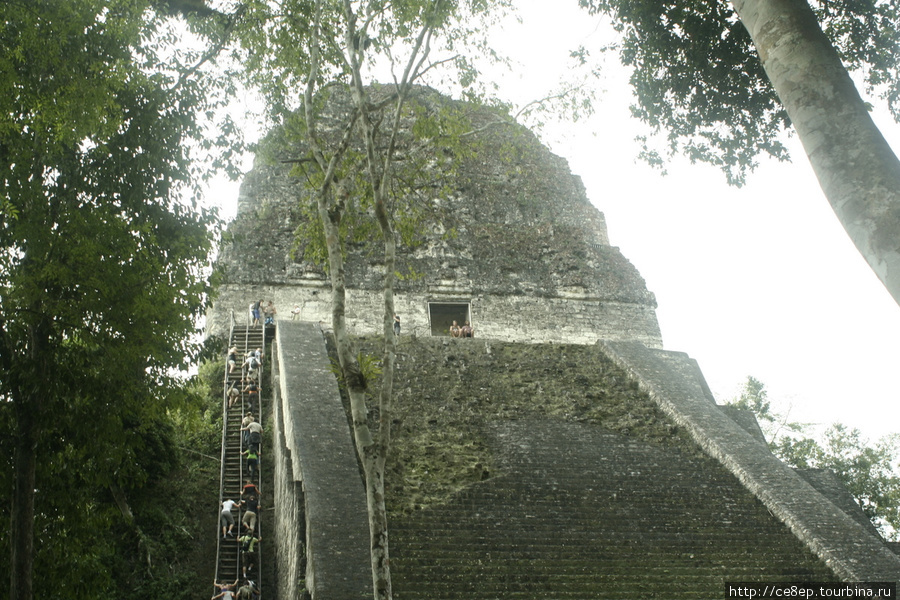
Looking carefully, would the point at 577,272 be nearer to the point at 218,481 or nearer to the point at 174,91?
the point at 218,481

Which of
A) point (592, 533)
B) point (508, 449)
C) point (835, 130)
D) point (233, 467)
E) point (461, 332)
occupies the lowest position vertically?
point (592, 533)

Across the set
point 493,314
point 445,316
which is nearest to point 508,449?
point 493,314

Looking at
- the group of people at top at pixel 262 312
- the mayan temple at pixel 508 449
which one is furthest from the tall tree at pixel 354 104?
the group of people at top at pixel 262 312

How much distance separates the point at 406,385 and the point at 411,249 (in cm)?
577

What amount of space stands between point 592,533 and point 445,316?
8860 millimetres

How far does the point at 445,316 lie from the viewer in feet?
53.6

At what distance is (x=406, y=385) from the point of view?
35.8 feet

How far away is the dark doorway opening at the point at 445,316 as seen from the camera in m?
15.9

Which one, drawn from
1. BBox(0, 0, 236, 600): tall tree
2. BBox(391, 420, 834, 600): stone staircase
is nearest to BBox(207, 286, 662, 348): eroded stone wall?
BBox(391, 420, 834, 600): stone staircase

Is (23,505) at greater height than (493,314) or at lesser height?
lesser

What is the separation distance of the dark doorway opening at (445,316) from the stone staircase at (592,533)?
6.32m

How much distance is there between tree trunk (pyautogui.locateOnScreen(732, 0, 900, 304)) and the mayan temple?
3845mm

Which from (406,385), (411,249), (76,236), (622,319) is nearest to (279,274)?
(411,249)

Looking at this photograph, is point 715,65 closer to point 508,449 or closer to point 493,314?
point 508,449
